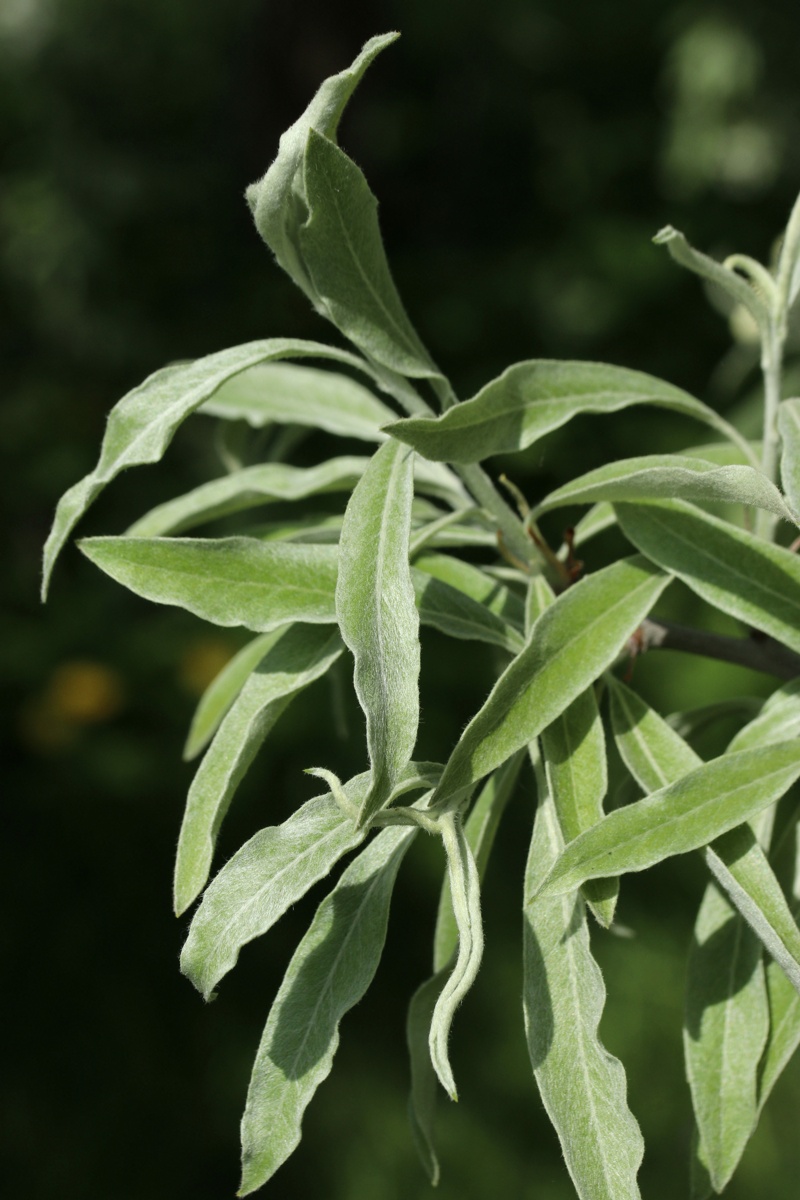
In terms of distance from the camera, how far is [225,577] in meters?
0.64

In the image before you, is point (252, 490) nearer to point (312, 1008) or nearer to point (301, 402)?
point (301, 402)

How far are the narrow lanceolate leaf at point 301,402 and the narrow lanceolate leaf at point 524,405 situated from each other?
0.71 ft

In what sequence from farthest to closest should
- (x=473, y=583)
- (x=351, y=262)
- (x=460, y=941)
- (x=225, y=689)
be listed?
(x=225, y=689)
(x=473, y=583)
(x=351, y=262)
(x=460, y=941)

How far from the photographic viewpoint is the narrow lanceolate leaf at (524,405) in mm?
572

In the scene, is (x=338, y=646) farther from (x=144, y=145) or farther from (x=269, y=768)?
(x=144, y=145)

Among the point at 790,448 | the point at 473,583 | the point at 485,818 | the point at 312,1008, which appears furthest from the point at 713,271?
the point at 312,1008

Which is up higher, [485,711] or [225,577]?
[225,577]

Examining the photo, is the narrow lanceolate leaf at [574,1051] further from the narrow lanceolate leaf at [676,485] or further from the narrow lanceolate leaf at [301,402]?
the narrow lanceolate leaf at [301,402]

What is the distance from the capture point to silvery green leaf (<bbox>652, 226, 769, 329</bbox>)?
0.65m

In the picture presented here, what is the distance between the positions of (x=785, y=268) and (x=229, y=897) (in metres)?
0.49

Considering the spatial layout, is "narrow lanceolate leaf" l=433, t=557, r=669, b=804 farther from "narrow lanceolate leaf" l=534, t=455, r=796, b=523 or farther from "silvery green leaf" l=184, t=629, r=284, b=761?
"silvery green leaf" l=184, t=629, r=284, b=761

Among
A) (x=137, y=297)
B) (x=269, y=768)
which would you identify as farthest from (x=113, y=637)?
(x=137, y=297)

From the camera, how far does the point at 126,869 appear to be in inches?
112

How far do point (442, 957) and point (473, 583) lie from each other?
0.76 feet
